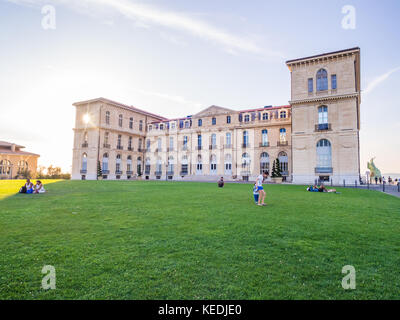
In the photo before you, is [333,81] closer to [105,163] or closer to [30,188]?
[30,188]

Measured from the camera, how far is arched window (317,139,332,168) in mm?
32094

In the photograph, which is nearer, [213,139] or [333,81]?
[333,81]

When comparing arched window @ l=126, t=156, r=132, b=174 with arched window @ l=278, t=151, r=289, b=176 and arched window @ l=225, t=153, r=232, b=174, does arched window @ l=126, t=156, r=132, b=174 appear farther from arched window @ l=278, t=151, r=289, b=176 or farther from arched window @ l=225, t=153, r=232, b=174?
arched window @ l=278, t=151, r=289, b=176

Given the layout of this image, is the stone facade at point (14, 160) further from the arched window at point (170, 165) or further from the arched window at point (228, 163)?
the arched window at point (228, 163)

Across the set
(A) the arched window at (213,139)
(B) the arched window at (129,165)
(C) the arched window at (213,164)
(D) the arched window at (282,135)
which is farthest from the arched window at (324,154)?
(B) the arched window at (129,165)

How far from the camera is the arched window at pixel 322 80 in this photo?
32.9 meters

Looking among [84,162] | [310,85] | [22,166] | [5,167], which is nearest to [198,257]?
[310,85]

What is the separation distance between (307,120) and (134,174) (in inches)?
1479

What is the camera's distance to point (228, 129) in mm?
46125

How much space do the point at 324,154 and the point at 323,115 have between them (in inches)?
218

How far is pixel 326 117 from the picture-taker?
107 ft

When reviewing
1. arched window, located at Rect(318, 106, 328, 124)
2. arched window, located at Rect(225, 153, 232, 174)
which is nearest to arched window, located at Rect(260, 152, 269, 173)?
arched window, located at Rect(225, 153, 232, 174)

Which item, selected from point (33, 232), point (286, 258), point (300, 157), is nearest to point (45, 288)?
point (33, 232)

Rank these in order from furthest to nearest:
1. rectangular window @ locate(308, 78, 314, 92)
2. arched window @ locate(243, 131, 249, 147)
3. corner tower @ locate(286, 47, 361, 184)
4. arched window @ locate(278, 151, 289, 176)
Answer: arched window @ locate(243, 131, 249, 147), arched window @ locate(278, 151, 289, 176), rectangular window @ locate(308, 78, 314, 92), corner tower @ locate(286, 47, 361, 184)
